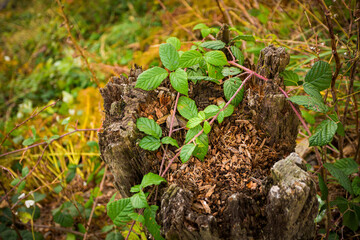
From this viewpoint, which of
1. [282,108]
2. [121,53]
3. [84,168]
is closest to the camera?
[282,108]

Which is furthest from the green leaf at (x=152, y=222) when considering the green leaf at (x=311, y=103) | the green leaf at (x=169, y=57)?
the green leaf at (x=311, y=103)

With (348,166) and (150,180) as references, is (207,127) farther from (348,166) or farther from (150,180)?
(348,166)

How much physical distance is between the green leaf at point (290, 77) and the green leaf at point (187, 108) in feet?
1.57

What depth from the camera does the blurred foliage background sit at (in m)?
1.94

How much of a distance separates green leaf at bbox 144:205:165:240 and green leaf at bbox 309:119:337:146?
2.49 ft

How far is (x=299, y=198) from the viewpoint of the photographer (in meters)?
0.93

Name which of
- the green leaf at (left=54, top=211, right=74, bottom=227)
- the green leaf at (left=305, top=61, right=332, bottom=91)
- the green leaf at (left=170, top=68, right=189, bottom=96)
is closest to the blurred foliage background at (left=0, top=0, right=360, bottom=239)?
the green leaf at (left=54, top=211, right=74, bottom=227)

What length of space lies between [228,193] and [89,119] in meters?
2.27

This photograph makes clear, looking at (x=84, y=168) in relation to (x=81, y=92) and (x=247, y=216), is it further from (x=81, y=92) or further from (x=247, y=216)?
(x=247, y=216)

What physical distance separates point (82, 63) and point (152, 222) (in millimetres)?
2601

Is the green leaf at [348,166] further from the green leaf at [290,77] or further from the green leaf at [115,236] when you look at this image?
the green leaf at [115,236]

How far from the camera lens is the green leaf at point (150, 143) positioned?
1177 millimetres

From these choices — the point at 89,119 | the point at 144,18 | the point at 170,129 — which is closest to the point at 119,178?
→ the point at 170,129

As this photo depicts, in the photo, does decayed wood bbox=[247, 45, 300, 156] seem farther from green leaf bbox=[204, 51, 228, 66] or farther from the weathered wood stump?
green leaf bbox=[204, 51, 228, 66]
